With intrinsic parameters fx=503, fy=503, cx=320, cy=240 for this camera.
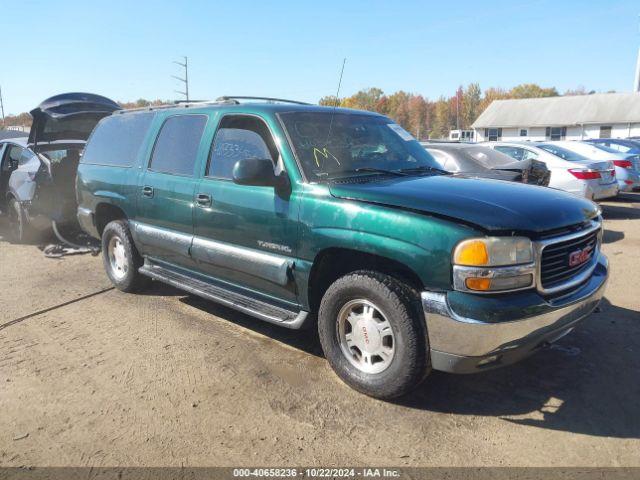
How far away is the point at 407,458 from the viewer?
8.92ft

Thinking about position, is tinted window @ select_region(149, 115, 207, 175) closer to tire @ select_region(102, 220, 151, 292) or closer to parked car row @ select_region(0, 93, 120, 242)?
tire @ select_region(102, 220, 151, 292)

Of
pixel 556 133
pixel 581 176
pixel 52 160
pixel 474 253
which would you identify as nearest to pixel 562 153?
pixel 581 176

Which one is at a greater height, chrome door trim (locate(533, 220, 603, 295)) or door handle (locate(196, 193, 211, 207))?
door handle (locate(196, 193, 211, 207))

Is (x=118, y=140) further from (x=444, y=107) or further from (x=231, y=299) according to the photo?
(x=444, y=107)

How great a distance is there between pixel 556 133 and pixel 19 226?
5334 centimetres

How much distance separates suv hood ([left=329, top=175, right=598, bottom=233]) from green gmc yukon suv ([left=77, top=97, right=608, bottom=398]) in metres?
0.01

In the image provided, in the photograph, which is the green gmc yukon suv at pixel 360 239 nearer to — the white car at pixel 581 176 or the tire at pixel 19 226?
the tire at pixel 19 226

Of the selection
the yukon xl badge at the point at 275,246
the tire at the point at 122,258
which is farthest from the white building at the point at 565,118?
the yukon xl badge at the point at 275,246

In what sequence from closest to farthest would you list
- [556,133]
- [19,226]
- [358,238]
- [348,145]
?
1. [358,238]
2. [348,145]
3. [19,226]
4. [556,133]

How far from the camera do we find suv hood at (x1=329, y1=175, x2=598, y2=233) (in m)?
2.89

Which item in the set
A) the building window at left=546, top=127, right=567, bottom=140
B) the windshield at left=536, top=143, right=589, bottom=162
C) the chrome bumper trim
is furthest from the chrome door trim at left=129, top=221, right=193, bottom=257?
the building window at left=546, top=127, right=567, bottom=140

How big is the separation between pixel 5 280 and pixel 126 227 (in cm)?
219

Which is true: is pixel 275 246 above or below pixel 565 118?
below

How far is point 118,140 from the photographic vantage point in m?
5.64
